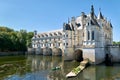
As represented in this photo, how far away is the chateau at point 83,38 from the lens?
115 feet

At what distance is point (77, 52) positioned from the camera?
136ft

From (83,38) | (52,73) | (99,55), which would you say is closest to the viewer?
(52,73)

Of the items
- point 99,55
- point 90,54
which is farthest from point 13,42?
point 99,55

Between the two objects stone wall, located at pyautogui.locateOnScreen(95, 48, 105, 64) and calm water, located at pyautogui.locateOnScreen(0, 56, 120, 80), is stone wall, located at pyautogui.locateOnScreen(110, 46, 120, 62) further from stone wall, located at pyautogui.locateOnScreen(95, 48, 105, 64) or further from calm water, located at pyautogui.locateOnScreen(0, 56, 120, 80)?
calm water, located at pyautogui.locateOnScreen(0, 56, 120, 80)

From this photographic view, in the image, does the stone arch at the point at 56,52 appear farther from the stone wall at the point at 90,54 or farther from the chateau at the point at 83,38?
the stone wall at the point at 90,54

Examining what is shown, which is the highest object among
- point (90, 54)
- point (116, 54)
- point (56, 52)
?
point (90, 54)

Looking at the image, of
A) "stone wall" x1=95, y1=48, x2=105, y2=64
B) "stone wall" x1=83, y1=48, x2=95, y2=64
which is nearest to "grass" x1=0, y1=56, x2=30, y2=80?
"stone wall" x1=83, y1=48, x2=95, y2=64

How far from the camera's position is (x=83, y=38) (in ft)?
144

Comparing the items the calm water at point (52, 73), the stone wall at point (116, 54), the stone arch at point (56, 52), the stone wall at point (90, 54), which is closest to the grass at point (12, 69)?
the calm water at point (52, 73)

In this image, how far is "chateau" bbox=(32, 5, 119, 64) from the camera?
115 feet

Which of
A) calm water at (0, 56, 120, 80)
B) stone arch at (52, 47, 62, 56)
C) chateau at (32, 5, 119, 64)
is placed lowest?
calm water at (0, 56, 120, 80)

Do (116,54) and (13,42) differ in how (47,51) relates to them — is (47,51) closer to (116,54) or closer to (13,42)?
(13,42)

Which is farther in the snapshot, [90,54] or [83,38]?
[83,38]

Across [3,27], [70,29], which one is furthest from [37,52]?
[3,27]
